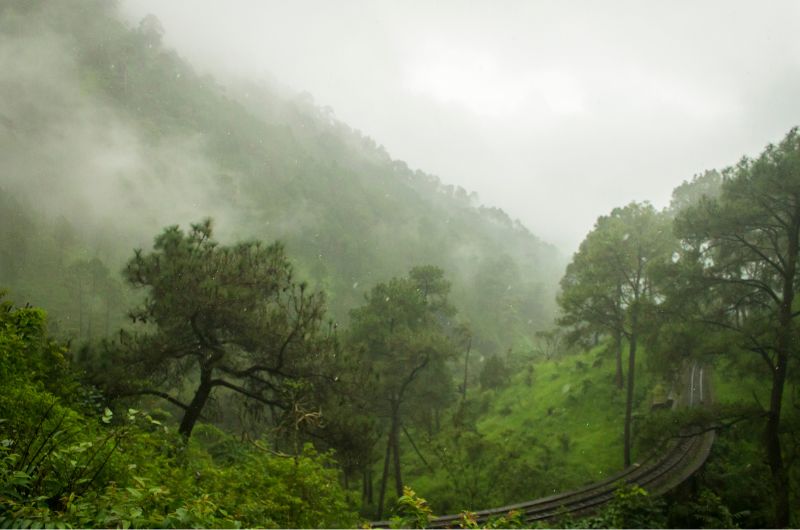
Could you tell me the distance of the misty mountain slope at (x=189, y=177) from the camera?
86062 millimetres

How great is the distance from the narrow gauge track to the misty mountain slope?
60394 millimetres

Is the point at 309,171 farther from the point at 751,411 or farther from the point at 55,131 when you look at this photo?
the point at 751,411

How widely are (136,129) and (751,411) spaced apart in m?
129

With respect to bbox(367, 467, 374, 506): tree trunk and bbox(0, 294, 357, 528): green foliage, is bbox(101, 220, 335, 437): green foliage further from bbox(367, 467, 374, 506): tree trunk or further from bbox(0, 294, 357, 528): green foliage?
bbox(367, 467, 374, 506): tree trunk

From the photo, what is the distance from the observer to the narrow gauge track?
16223 mm

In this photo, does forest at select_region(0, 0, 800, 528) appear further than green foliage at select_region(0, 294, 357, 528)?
Yes

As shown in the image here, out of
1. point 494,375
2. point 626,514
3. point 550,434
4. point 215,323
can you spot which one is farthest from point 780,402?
point 494,375

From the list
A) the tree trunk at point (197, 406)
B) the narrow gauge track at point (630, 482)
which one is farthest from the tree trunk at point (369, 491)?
the tree trunk at point (197, 406)

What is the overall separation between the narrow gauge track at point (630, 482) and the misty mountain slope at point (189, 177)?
60394 mm

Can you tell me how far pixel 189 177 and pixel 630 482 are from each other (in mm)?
108808

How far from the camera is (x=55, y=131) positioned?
95438 millimetres

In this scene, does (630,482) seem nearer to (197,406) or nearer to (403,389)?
(403,389)

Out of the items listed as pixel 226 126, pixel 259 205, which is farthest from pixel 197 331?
pixel 226 126

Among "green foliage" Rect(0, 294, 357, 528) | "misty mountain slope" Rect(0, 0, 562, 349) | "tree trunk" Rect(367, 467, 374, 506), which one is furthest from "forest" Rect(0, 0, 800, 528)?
"misty mountain slope" Rect(0, 0, 562, 349)
